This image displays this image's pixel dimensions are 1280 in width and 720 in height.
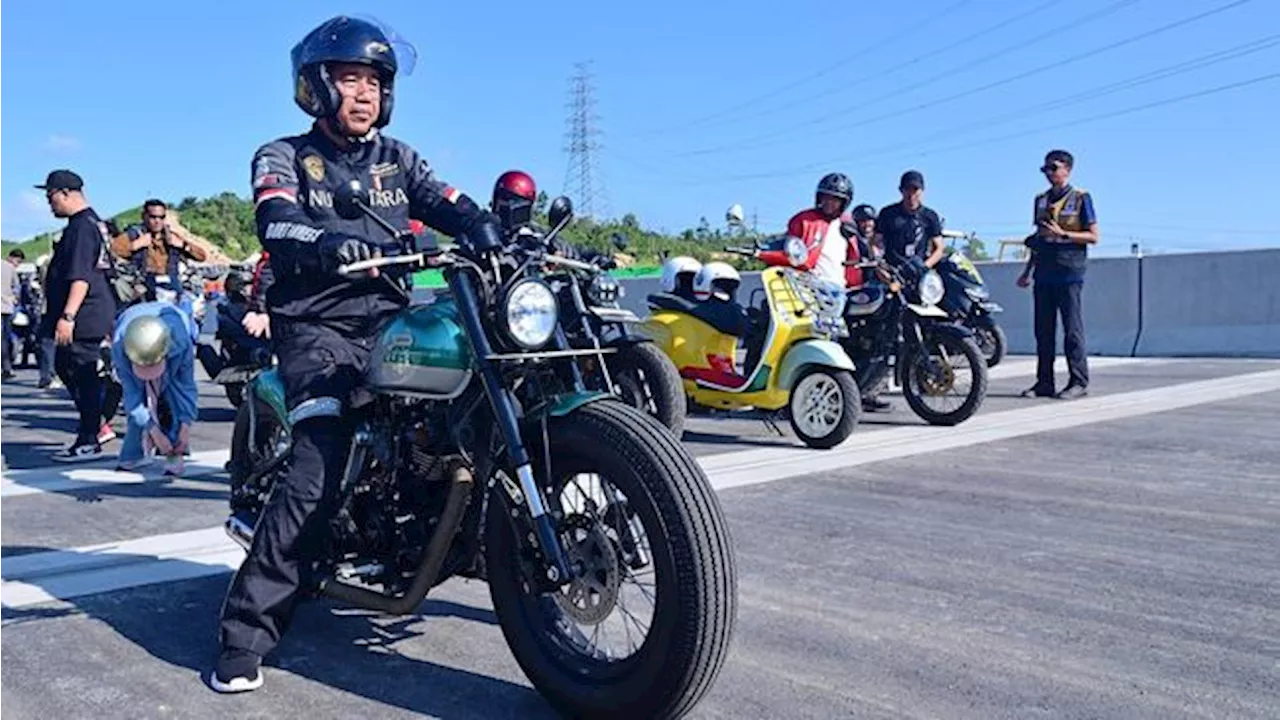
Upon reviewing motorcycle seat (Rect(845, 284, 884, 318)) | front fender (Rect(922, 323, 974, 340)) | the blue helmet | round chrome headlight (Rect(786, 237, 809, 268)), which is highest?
the blue helmet

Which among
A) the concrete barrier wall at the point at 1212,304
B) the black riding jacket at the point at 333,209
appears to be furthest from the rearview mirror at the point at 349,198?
the concrete barrier wall at the point at 1212,304

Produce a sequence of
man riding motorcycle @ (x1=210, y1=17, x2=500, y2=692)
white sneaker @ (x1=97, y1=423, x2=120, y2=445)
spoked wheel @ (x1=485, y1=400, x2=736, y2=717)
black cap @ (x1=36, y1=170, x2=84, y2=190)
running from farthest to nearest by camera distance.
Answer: white sneaker @ (x1=97, y1=423, x2=120, y2=445) → black cap @ (x1=36, y1=170, x2=84, y2=190) → man riding motorcycle @ (x1=210, y1=17, x2=500, y2=692) → spoked wheel @ (x1=485, y1=400, x2=736, y2=717)

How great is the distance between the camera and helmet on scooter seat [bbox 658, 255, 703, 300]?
9.23m

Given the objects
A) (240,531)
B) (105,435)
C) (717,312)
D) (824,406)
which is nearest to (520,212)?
(240,531)

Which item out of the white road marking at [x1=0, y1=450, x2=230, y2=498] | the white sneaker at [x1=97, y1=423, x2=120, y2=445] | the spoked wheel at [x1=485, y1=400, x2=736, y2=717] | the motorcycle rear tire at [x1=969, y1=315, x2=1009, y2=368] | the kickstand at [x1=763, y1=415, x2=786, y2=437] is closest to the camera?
the spoked wheel at [x1=485, y1=400, x2=736, y2=717]

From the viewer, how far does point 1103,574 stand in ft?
14.4

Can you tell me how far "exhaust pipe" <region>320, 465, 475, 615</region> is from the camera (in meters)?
3.15

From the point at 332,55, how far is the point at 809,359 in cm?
477

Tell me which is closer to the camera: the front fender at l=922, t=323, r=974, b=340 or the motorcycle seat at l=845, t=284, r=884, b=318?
the front fender at l=922, t=323, r=974, b=340

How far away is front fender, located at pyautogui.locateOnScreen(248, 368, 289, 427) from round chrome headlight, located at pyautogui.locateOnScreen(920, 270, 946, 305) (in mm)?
5566

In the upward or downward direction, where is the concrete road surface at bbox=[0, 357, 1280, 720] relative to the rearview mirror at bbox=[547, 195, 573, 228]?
downward

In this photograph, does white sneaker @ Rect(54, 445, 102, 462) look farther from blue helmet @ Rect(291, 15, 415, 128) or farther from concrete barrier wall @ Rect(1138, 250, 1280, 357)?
concrete barrier wall @ Rect(1138, 250, 1280, 357)

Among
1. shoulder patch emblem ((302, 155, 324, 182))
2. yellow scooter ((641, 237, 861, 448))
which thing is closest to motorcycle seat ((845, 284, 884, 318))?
yellow scooter ((641, 237, 861, 448))

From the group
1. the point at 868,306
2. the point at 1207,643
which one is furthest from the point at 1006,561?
the point at 868,306
